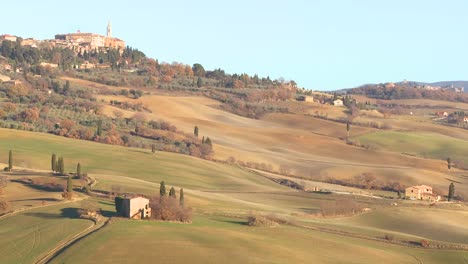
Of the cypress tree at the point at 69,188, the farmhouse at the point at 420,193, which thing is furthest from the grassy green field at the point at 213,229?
the farmhouse at the point at 420,193

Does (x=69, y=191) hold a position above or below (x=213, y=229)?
above

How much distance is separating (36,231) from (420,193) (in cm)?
5568

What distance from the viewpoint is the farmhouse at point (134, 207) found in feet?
203

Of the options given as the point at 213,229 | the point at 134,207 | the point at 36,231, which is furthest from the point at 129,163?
the point at 36,231

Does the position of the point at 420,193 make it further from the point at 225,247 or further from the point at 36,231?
the point at 36,231

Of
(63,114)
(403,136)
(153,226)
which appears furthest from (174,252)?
(403,136)

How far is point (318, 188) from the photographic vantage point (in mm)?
102562

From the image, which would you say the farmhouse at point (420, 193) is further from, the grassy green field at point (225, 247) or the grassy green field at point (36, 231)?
the grassy green field at point (36, 231)

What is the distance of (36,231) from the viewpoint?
57625 mm

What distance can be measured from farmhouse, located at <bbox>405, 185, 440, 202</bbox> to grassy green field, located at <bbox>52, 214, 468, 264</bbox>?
120ft

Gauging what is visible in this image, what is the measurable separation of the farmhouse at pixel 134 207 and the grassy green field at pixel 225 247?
172 centimetres

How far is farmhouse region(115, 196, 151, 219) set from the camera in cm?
6194

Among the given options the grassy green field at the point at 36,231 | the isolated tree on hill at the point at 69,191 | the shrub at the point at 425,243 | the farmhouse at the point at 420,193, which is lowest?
the farmhouse at the point at 420,193

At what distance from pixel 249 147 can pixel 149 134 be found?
52.3ft
